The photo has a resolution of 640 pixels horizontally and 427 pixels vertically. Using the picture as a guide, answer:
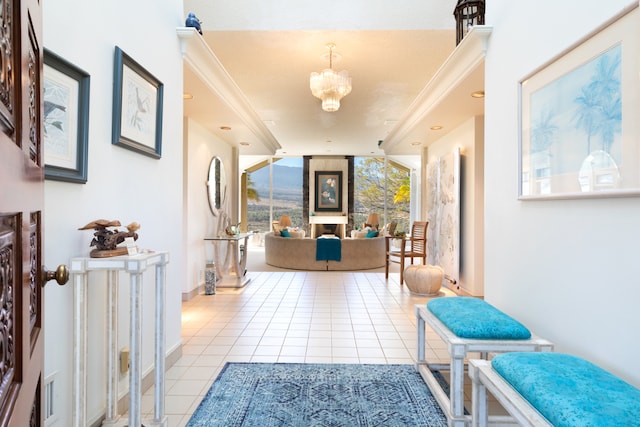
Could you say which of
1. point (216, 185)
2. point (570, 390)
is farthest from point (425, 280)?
point (570, 390)

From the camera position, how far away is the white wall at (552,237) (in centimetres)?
141

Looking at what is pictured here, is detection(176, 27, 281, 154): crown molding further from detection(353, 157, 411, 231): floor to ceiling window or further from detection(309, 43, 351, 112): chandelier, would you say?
detection(353, 157, 411, 231): floor to ceiling window

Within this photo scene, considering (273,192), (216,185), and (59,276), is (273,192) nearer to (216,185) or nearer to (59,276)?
(216,185)

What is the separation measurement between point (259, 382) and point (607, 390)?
6.31 feet

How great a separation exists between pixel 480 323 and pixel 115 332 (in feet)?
5.95

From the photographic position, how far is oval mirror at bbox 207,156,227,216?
564 centimetres

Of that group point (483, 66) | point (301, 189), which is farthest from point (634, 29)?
point (301, 189)

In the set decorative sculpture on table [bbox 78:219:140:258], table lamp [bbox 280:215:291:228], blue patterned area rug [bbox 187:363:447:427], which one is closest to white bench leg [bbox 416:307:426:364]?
blue patterned area rug [bbox 187:363:447:427]

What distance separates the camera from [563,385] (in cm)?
123

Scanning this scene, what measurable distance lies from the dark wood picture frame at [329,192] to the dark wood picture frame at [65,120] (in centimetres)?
994

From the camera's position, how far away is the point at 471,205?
194 inches

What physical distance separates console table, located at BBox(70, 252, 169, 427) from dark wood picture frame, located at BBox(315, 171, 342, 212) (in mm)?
9732

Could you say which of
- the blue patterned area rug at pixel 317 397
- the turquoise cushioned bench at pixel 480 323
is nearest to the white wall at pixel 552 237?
the turquoise cushioned bench at pixel 480 323

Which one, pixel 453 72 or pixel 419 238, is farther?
pixel 419 238
